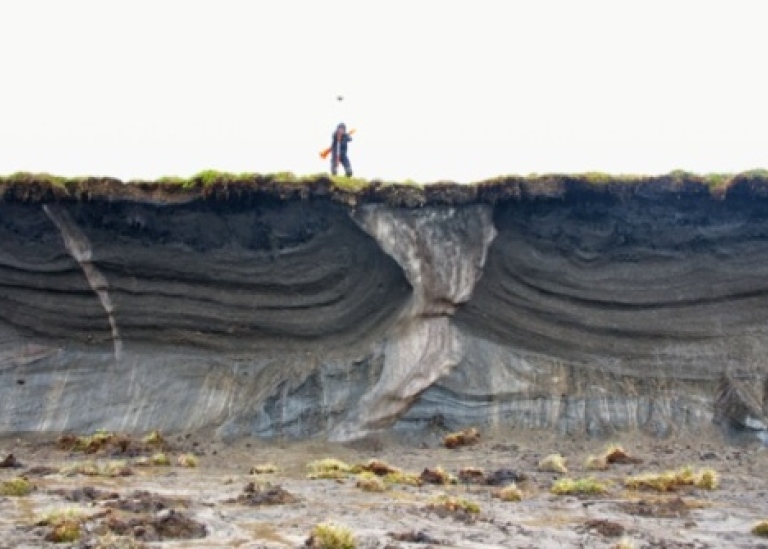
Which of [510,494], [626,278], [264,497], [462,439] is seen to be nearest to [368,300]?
[462,439]

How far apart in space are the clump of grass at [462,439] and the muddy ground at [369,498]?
14 centimetres

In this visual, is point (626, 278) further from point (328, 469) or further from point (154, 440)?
point (154, 440)

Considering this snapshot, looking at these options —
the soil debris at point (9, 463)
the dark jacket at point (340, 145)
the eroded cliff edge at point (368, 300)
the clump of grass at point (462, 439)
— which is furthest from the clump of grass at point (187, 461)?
the dark jacket at point (340, 145)

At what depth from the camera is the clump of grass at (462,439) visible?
752 inches

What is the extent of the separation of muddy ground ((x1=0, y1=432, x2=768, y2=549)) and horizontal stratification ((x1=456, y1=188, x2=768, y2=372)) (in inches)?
82.2

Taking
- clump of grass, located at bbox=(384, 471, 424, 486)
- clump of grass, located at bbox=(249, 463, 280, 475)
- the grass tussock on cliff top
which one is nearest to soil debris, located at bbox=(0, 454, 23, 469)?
clump of grass, located at bbox=(249, 463, 280, 475)

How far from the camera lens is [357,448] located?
63.3 ft

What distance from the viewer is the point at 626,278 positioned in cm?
2080

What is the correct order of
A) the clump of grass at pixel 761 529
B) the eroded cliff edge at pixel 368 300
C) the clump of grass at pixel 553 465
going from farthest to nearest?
the eroded cliff edge at pixel 368 300
the clump of grass at pixel 553 465
the clump of grass at pixel 761 529

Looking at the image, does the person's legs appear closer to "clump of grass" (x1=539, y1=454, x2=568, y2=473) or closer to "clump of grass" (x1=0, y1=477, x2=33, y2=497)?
"clump of grass" (x1=539, y1=454, x2=568, y2=473)

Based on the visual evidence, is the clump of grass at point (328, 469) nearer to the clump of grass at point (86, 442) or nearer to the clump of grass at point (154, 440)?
the clump of grass at point (154, 440)

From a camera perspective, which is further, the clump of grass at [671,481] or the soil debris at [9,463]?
the soil debris at [9,463]

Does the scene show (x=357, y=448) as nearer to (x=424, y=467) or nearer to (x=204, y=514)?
(x=424, y=467)

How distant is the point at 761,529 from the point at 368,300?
10.1m
